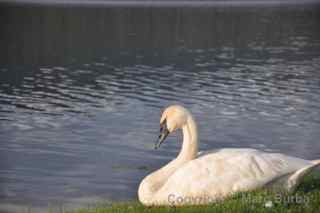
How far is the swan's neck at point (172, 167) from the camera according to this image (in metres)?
9.84

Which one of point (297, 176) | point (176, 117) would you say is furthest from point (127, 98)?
point (297, 176)

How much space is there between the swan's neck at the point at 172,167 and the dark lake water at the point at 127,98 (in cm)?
231

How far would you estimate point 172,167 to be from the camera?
33.1 ft

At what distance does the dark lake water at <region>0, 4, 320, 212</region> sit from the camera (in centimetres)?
1425

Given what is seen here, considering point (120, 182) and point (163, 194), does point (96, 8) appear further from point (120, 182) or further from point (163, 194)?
point (163, 194)

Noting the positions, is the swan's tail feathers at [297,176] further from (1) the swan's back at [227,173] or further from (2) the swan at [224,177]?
(1) the swan's back at [227,173]

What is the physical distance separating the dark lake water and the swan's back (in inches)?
117

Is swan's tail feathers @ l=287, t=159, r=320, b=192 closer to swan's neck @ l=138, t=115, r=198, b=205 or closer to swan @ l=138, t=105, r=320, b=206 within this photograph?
swan @ l=138, t=105, r=320, b=206

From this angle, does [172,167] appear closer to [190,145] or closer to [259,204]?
[190,145]

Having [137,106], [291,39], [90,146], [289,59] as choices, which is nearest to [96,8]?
[291,39]

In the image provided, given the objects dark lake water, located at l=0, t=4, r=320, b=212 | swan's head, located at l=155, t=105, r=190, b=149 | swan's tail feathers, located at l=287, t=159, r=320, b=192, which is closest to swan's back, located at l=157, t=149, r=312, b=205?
swan's tail feathers, located at l=287, t=159, r=320, b=192

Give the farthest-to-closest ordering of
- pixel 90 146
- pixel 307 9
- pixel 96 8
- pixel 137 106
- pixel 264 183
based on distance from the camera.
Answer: pixel 307 9 → pixel 96 8 → pixel 137 106 → pixel 90 146 → pixel 264 183

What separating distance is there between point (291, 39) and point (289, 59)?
9.79 m

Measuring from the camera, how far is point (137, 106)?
21.1m
